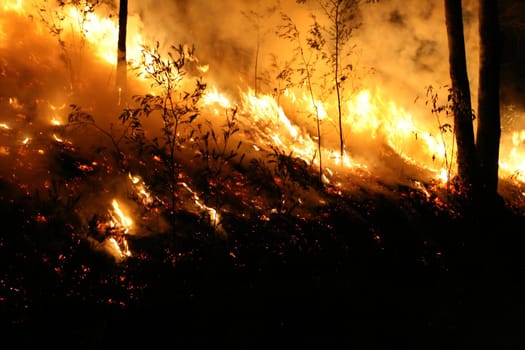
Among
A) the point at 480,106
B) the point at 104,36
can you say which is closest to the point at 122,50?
the point at 104,36

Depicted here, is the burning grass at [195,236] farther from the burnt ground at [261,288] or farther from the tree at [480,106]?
the tree at [480,106]

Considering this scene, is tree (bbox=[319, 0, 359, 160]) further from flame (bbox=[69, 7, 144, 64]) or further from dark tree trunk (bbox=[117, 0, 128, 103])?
flame (bbox=[69, 7, 144, 64])

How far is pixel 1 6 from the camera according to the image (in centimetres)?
805

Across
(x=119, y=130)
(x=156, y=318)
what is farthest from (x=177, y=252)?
(x=119, y=130)

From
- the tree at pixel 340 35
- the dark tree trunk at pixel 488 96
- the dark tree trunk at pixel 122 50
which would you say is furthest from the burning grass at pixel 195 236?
the tree at pixel 340 35

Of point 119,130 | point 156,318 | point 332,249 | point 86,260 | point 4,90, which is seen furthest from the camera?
point 119,130

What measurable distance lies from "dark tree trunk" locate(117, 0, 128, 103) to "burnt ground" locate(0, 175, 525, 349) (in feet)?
11.3

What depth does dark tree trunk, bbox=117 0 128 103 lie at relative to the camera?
7426mm

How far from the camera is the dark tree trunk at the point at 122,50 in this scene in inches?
292

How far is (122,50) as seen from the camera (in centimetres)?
749

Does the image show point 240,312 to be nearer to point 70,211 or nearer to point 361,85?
point 70,211

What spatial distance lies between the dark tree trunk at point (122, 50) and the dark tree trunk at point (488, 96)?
6707 mm

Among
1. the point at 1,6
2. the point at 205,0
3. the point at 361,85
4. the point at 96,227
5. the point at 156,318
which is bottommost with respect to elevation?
the point at 156,318

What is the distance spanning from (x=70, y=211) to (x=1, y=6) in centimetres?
571
